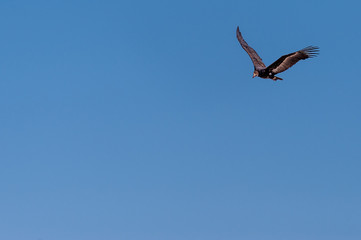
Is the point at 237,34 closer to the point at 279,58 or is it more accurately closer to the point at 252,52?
the point at 252,52

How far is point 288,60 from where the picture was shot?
76688 mm

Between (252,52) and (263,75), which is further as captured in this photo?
(252,52)

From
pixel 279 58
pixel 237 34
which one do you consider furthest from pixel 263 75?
pixel 237 34

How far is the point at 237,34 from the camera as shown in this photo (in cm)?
9100

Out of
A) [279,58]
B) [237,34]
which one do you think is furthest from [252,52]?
[279,58]

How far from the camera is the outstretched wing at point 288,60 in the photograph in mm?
74688

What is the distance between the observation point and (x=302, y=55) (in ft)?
246

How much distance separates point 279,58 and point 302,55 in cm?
249

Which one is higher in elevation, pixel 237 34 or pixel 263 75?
pixel 237 34

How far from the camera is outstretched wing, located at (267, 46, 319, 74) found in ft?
245

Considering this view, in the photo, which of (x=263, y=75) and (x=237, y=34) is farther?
(x=237, y=34)

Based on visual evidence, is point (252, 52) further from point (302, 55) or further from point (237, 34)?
point (302, 55)

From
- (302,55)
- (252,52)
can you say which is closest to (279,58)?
(302,55)

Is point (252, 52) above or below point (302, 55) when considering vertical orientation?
above
